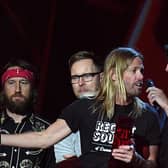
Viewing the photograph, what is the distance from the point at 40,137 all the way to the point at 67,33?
2104 mm

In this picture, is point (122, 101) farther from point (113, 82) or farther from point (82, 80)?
point (82, 80)

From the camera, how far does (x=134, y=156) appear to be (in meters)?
1.47

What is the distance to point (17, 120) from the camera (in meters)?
2.16

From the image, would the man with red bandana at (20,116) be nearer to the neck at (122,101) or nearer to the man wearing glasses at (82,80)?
the man wearing glasses at (82,80)

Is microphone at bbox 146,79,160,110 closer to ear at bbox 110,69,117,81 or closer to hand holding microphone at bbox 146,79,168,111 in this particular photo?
hand holding microphone at bbox 146,79,168,111

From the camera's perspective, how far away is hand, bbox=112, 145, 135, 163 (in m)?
1.38

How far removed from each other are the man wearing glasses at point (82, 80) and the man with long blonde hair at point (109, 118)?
282mm

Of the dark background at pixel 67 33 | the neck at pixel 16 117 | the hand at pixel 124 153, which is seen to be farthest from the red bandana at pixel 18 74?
the dark background at pixel 67 33

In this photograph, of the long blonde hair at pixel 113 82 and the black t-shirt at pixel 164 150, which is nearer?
the long blonde hair at pixel 113 82

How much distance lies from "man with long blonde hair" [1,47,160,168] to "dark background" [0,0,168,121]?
141 centimetres

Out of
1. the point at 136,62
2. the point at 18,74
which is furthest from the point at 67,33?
the point at 136,62

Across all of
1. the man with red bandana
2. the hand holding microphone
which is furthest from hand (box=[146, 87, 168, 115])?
the man with red bandana

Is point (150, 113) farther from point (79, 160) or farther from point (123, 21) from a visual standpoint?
point (123, 21)

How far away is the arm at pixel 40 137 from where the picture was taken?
5.10 ft
